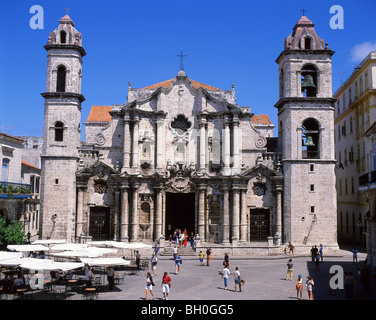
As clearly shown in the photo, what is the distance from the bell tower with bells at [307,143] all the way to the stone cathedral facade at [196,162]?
0.30ft

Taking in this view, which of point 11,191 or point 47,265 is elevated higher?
point 11,191

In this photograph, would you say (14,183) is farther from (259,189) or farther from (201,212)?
(259,189)

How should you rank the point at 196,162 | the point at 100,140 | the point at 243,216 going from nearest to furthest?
the point at 243,216, the point at 100,140, the point at 196,162

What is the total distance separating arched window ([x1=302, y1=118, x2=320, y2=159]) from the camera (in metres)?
39.8

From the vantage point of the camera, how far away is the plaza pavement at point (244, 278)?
22672mm

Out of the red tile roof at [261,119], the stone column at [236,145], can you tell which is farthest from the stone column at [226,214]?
the red tile roof at [261,119]

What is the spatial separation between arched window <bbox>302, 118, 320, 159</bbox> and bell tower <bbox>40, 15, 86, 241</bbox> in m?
21.5

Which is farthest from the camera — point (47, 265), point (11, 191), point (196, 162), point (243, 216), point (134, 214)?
point (196, 162)

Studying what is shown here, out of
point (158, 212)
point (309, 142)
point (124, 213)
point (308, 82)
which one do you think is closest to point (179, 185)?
point (158, 212)

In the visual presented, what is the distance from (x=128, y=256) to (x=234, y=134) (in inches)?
590

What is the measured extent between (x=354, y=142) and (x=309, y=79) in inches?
440

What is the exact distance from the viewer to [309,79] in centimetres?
3991
